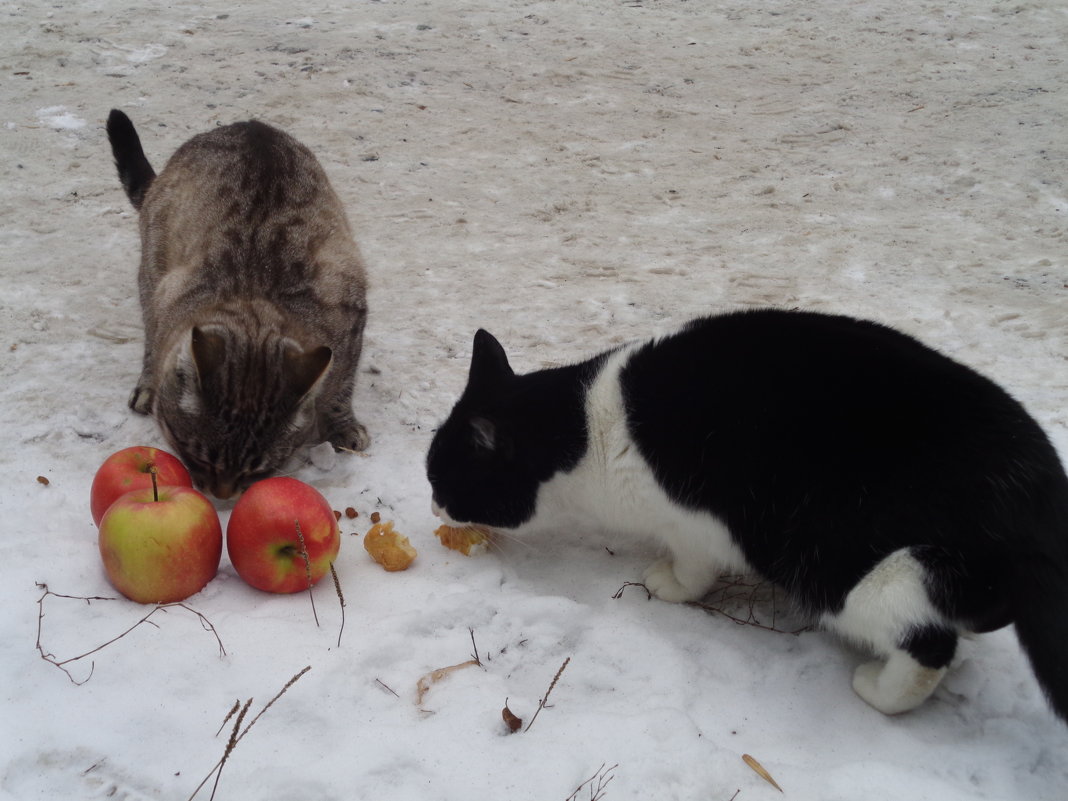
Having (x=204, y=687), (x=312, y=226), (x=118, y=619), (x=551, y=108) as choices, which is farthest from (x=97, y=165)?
(x=204, y=687)

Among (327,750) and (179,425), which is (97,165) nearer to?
(179,425)

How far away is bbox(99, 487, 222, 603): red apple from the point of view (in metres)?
3.13

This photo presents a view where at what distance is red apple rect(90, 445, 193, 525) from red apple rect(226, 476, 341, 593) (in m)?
0.45

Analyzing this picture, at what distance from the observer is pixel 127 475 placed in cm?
347

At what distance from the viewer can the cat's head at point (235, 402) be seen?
3.78 meters

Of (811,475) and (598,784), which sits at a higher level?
(811,475)

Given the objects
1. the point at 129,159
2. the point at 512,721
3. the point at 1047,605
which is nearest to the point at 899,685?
the point at 1047,605

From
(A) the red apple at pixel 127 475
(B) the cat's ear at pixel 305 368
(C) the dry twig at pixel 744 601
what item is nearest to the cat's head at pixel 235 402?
(B) the cat's ear at pixel 305 368

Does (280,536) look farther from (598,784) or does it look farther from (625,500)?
(598,784)

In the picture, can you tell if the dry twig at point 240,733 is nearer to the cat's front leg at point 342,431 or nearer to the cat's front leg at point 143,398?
the cat's front leg at point 342,431

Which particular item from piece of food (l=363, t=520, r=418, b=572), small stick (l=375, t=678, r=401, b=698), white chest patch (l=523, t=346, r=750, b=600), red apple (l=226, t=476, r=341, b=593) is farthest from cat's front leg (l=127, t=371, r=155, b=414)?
small stick (l=375, t=678, r=401, b=698)

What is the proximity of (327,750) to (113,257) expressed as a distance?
15.4ft

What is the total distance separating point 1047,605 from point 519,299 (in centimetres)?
384

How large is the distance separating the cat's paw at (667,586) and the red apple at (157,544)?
1.74 metres
